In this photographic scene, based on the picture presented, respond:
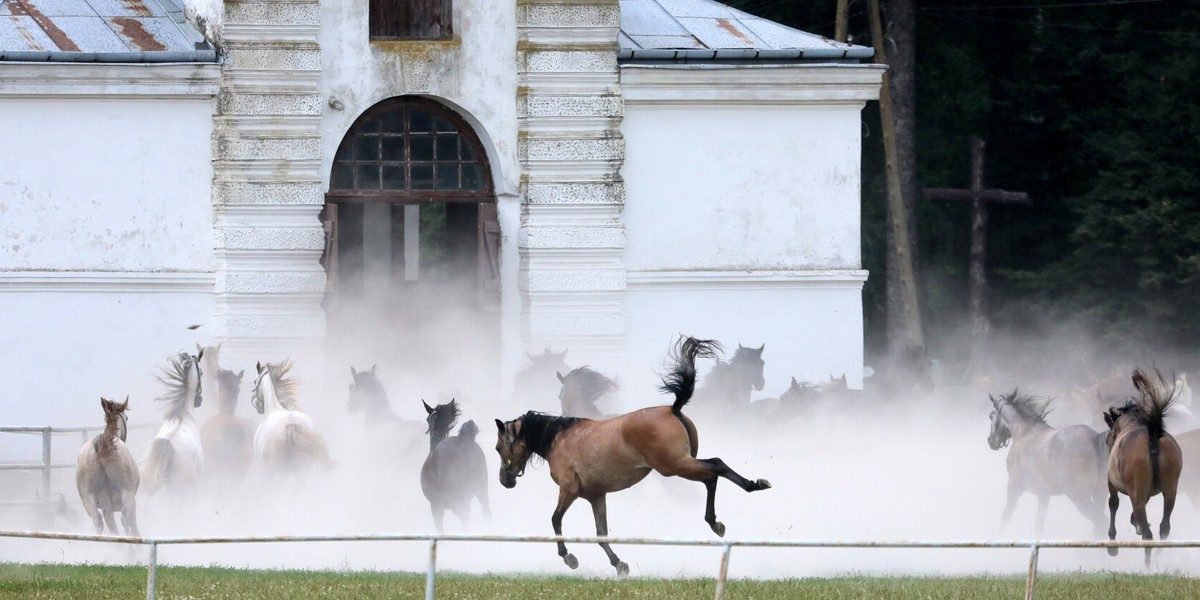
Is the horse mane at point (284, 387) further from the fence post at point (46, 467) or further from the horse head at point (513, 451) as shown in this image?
the horse head at point (513, 451)

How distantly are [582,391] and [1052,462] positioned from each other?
506cm

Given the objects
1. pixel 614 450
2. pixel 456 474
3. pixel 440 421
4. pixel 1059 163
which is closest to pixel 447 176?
pixel 440 421

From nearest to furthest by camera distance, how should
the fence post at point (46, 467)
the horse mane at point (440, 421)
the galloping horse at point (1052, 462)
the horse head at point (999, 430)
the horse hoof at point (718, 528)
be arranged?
the horse hoof at point (718, 528)
the galloping horse at point (1052, 462)
the horse mane at point (440, 421)
the horse head at point (999, 430)
the fence post at point (46, 467)

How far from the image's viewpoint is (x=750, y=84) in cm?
2489

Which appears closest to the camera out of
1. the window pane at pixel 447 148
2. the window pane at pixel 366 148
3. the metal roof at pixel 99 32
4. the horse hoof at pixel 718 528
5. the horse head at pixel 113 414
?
the horse hoof at pixel 718 528

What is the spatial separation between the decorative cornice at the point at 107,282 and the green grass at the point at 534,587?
8297 mm

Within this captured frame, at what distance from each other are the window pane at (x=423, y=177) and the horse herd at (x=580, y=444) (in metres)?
2.69

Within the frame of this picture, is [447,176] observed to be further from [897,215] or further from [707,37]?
[897,215]

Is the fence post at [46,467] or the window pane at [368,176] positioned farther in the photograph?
the window pane at [368,176]

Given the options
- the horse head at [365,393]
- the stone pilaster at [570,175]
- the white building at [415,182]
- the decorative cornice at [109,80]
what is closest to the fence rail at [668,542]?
the horse head at [365,393]

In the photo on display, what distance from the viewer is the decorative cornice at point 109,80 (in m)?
23.2

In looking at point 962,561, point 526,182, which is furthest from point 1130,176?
point 962,561

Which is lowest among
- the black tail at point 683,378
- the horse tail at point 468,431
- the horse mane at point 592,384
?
the horse tail at point 468,431

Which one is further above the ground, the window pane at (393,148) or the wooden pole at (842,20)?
the wooden pole at (842,20)
